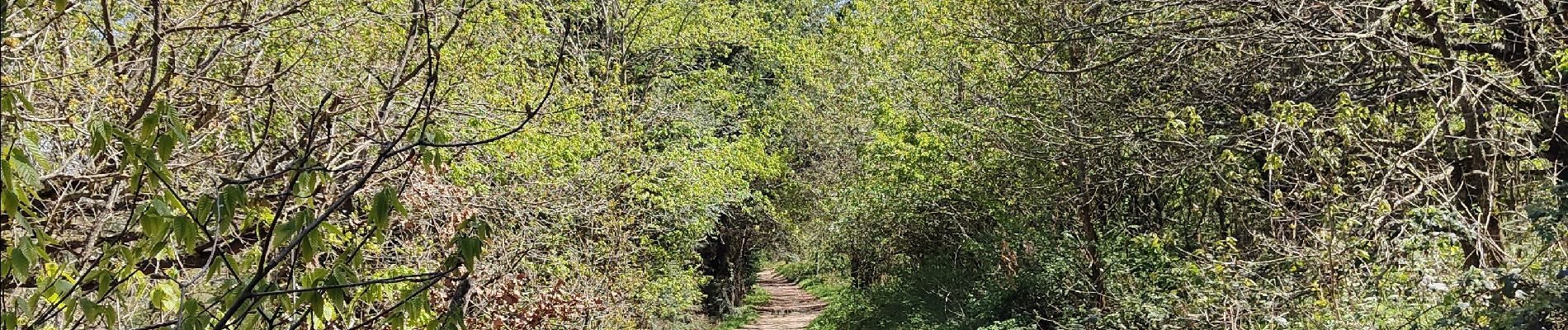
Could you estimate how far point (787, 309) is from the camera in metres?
32.7

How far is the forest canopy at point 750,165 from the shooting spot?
3598 millimetres

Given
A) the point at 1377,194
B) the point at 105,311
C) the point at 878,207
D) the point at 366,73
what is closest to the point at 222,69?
the point at 366,73

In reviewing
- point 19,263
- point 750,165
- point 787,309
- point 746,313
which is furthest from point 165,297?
point 787,309

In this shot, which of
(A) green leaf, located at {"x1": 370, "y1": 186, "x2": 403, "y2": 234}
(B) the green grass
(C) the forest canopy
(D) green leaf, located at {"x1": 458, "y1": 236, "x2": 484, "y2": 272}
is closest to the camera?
(A) green leaf, located at {"x1": 370, "y1": 186, "x2": 403, "y2": 234}

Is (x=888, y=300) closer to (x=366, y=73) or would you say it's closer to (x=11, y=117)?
(x=366, y=73)

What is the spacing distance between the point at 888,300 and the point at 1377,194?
12.0 meters

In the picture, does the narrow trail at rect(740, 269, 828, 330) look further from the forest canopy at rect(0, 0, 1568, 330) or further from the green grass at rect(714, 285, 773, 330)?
the forest canopy at rect(0, 0, 1568, 330)

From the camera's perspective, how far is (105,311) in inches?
111

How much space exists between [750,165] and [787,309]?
1195 cm

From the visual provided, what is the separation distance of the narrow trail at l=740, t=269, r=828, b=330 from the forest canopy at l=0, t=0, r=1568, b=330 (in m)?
5.47

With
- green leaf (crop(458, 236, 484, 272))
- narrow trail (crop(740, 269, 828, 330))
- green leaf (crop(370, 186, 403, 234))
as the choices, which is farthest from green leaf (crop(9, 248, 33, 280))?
narrow trail (crop(740, 269, 828, 330))

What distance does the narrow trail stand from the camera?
28.2 m

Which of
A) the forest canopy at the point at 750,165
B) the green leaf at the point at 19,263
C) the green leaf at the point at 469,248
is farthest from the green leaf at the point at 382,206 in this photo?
the green leaf at the point at 19,263

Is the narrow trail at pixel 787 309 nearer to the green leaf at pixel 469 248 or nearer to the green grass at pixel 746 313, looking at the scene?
the green grass at pixel 746 313
